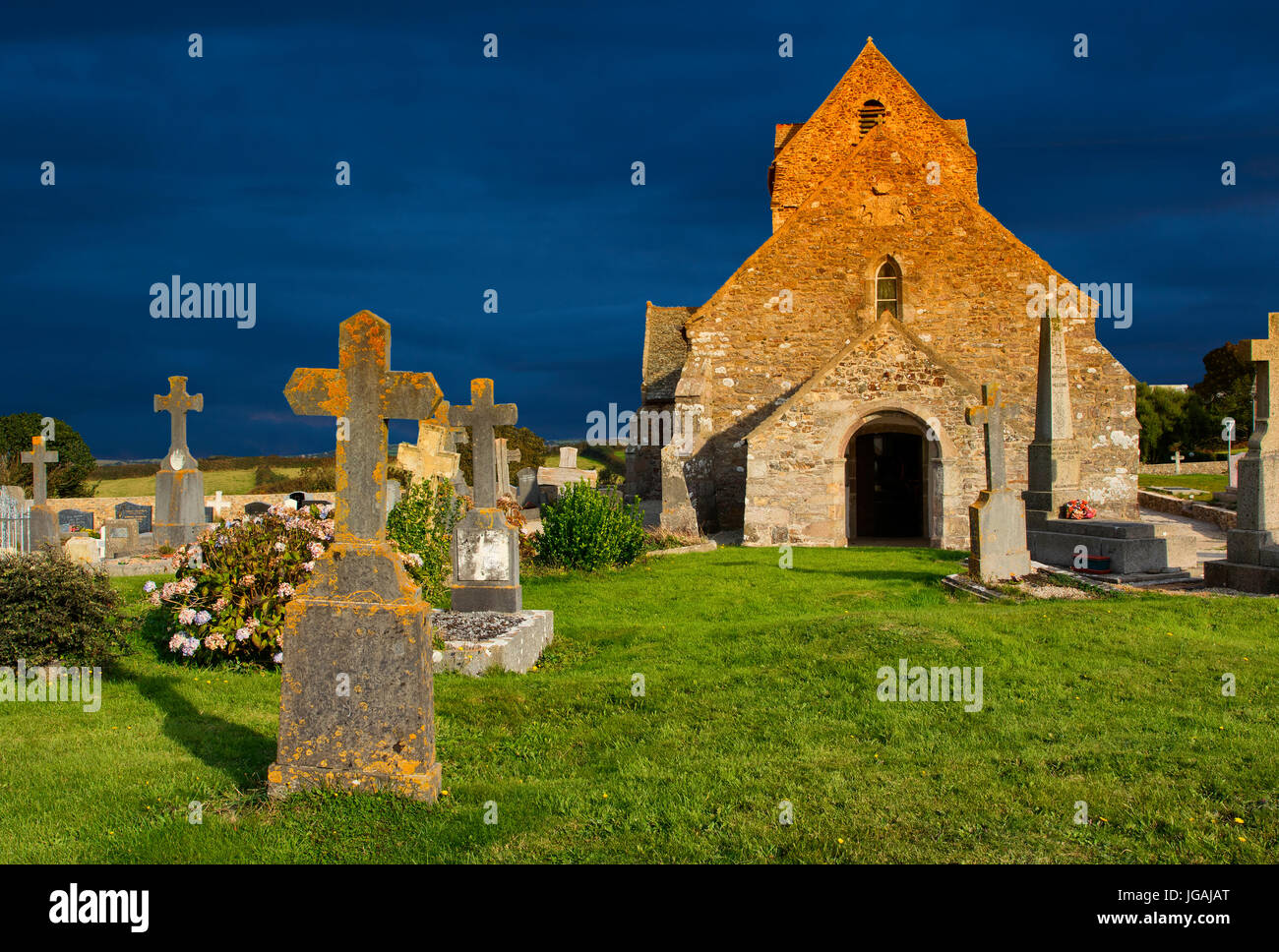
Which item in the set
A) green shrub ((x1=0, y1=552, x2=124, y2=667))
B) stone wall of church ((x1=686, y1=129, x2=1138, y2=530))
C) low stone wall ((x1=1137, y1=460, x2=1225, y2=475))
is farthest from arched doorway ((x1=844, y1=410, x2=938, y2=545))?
low stone wall ((x1=1137, y1=460, x2=1225, y2=475))

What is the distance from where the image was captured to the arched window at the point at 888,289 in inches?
848

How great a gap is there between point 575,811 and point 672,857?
72cm

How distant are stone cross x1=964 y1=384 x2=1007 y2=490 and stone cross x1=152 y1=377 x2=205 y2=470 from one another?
50.3ft

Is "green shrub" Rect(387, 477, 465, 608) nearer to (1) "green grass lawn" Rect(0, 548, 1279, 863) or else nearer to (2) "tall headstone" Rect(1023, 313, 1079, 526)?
(1) "green grass lawn" Rect(0, 548, 1279, 863)

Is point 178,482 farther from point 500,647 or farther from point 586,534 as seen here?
point 500,647

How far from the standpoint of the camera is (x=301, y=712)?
463 cm

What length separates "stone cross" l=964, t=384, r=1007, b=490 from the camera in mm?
12453

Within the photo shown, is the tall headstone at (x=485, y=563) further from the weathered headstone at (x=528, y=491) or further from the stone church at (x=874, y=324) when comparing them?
the weathered headstone at (x=528, y=491)

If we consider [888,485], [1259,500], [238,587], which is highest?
[888,485]

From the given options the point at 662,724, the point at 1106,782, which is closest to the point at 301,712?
the point at 662,724

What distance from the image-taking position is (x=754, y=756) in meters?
5.28

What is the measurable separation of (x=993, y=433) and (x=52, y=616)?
1155 centimetres

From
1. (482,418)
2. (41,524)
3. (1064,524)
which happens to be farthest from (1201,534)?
(41,524)
